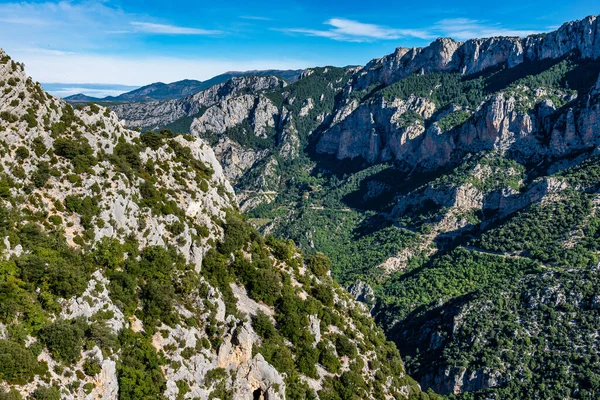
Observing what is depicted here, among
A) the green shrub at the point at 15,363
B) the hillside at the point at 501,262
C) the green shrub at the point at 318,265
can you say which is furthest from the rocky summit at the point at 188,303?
the hillside at the point at 501,262

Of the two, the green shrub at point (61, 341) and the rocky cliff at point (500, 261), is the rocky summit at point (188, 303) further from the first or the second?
the rocky cliff at point (500, 261)

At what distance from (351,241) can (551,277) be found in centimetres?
9629

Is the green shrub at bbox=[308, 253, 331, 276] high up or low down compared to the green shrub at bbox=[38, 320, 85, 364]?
down

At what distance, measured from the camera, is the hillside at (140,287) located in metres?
33.8

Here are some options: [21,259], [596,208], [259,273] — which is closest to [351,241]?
[596,208]

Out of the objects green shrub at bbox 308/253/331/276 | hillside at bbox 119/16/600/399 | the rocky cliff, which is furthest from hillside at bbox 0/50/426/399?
the rocky cliff

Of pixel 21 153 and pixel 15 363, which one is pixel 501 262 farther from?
pixel 15 363

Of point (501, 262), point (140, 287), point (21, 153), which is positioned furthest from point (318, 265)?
point (501, 262)

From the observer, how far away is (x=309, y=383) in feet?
161

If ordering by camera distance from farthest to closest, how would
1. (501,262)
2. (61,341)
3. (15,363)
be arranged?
(501,262)
(61,341)
(15,363)

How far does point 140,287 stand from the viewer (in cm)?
4319

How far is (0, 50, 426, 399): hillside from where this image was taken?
111 ft

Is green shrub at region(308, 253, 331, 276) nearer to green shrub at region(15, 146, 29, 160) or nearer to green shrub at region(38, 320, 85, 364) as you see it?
green shrub at region(15, 146, 29, 160)

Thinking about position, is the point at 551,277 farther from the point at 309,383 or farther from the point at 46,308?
the point at 46,308
